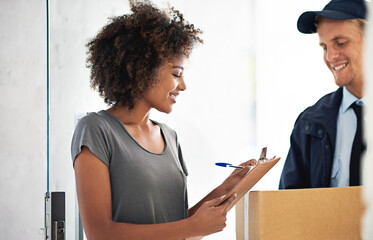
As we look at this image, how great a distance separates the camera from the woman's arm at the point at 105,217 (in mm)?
806

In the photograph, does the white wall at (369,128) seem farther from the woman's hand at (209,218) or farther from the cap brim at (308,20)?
the cap brim at (308,20)

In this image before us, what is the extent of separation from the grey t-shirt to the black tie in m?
0.51

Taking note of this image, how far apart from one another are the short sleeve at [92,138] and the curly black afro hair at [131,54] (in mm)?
139

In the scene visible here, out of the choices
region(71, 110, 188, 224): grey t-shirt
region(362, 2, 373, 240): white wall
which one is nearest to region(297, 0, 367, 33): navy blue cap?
region(71, 110, 188, 224): grey t-shirt

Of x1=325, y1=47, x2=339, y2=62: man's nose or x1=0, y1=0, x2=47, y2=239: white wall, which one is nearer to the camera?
x1=325, y1=47, x2=339, y2=62: man's nose

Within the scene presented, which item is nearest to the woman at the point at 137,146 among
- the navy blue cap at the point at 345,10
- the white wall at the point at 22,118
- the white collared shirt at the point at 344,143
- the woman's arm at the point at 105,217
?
the woman's arm at the point at 105,217

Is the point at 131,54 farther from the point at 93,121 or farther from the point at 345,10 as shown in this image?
the point at 345,10

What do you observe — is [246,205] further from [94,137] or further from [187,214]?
[94,137]

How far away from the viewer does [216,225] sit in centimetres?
85

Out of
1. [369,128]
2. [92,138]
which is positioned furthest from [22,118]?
[369,128]

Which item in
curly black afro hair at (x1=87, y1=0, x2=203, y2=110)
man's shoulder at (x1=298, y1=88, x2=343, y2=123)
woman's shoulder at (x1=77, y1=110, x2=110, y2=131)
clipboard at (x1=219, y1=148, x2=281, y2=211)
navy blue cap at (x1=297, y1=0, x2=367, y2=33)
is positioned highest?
navy blue cap at (x1=297, y1=0, x2=367, y2=33)

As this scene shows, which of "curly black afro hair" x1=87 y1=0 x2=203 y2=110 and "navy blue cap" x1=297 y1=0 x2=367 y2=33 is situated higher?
"navy blue cap" x1=297 y1=0 x2=367 y2=33

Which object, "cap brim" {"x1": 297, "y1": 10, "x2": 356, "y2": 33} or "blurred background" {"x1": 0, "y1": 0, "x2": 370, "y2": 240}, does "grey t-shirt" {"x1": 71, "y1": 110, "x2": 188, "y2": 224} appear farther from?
"blurred background" {"x1": 0, "y1": 0, "x2": 370, "y2": 240}

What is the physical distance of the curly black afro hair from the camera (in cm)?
101
